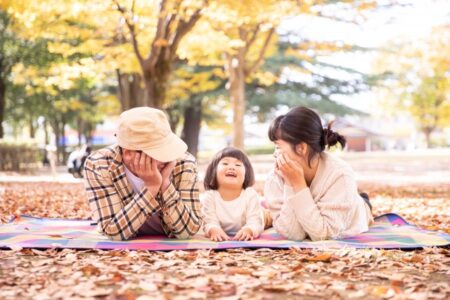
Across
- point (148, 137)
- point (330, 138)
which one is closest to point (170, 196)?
point (148, 137)

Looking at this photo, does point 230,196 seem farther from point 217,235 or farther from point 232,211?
point 217,235

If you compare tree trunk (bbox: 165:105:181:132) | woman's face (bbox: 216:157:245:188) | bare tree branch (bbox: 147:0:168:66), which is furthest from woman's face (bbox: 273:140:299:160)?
tree trunk (bbox: 165:105:181:132)

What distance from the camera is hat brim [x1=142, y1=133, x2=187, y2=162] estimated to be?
3437 millimetres

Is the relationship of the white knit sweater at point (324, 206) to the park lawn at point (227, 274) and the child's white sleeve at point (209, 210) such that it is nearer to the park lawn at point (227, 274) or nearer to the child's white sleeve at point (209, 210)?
the park lawn at point (227, 274)

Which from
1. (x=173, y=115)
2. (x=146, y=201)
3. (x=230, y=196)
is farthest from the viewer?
(x=173, y=115)

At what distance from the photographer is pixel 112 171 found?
3684 mm

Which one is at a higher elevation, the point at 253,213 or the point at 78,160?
the point at 78,160

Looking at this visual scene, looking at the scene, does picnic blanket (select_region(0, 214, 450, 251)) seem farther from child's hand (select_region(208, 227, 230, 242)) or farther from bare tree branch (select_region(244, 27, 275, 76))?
bare tree branch (select_region(244, 27, 275, 76))

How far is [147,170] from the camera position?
11.4 feet

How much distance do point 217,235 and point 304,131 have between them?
0.98 metres

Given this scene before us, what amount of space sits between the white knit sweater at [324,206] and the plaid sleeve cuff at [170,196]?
32.4 inches

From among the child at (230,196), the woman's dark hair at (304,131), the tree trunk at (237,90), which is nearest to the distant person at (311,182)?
the woman's dark hair at (304,131)

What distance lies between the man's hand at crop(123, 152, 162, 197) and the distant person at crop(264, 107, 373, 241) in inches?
35.9

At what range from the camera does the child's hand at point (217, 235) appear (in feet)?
13.3
